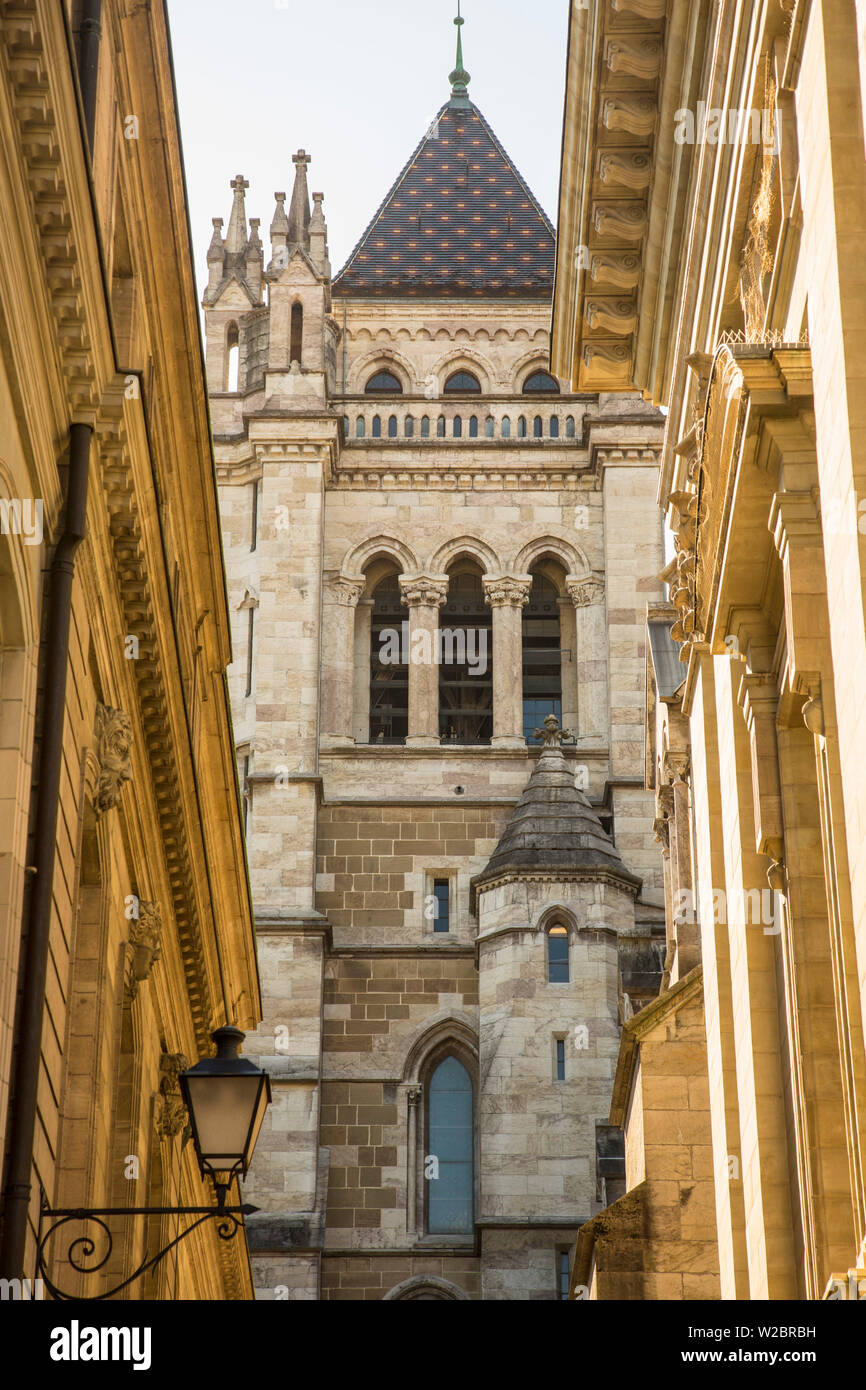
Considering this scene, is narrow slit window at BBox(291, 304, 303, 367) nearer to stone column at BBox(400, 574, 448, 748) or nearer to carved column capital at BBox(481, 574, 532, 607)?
stone column at BBox(400, 574, 448, 748)

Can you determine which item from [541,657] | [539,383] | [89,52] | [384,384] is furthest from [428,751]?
[89,52]

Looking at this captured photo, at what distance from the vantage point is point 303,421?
49.6m

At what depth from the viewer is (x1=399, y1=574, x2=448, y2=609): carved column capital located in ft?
163

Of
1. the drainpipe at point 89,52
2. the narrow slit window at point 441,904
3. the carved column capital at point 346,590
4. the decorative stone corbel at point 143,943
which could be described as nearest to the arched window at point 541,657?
the carved column capital at point 346,590

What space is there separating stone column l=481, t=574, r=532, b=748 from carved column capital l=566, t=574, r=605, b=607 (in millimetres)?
980

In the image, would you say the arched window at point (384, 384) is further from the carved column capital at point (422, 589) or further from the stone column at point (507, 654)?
the stone column at point (507, 654)

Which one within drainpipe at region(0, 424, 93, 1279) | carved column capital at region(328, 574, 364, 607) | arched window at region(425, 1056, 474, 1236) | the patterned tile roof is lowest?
drainpipe at region(0, 424, 93, 1279)

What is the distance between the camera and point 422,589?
49.7 metres

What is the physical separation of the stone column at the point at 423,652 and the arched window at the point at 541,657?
1978 mm

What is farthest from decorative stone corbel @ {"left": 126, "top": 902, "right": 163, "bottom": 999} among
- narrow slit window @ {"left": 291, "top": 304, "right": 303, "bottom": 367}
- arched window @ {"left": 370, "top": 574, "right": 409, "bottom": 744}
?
narrow slit window @ {"left": 291, "top": 304, "right": 303, "bottom": 367}

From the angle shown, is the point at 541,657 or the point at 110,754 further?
the point at 541,657

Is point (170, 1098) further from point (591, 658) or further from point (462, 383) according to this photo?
point (462, 383)

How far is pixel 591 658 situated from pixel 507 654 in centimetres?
182
